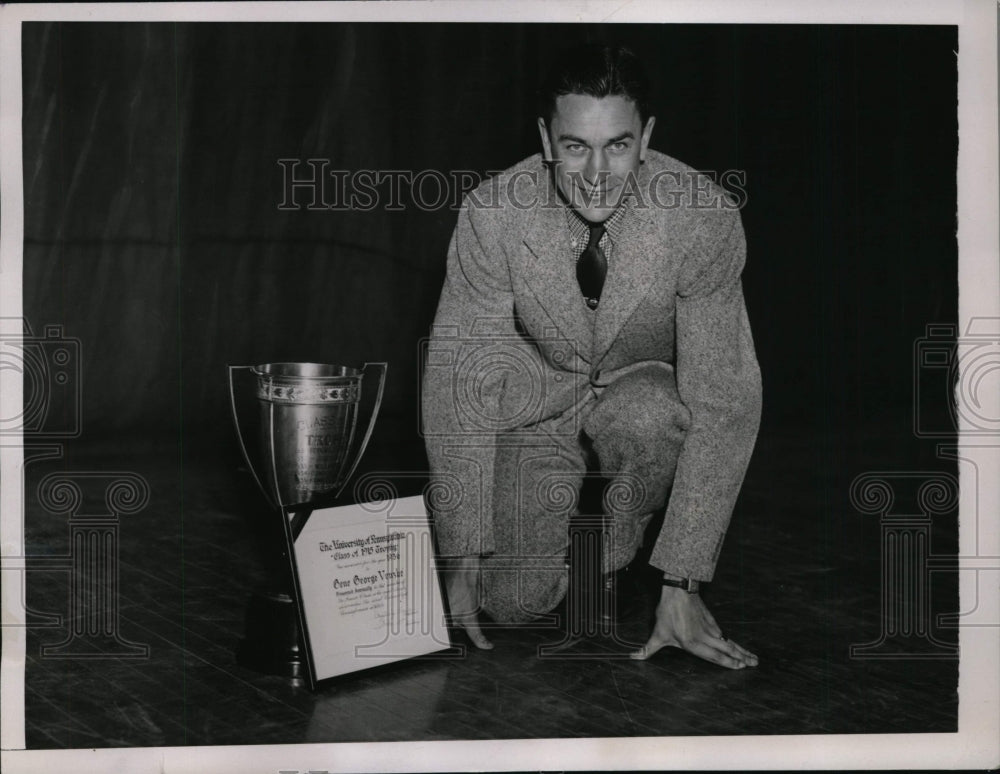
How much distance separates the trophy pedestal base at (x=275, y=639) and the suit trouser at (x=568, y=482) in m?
0.40

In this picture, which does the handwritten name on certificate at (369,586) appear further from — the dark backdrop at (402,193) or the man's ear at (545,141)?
the man's ear at (545,141)

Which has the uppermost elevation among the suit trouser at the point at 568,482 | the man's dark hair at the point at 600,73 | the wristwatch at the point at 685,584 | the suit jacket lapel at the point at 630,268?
the man's dark hair at the point at 600,73

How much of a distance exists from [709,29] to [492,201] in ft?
2.39

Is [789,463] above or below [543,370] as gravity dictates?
below

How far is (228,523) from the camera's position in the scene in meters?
2.94

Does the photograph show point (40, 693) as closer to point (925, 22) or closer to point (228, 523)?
point (228, 523)

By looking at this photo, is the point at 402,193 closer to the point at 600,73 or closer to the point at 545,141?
the point at 545,141

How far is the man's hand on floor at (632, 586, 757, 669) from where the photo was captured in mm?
2203

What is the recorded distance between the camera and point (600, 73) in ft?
7.32

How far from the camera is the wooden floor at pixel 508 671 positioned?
201cm

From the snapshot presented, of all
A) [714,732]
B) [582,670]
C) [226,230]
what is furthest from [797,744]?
[226,230]

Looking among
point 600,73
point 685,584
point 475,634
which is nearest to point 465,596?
point 475,634

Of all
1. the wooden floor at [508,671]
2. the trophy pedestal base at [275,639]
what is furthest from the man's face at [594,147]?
the trophy pedestal base at [275,639]

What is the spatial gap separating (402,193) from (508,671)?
1.19m
